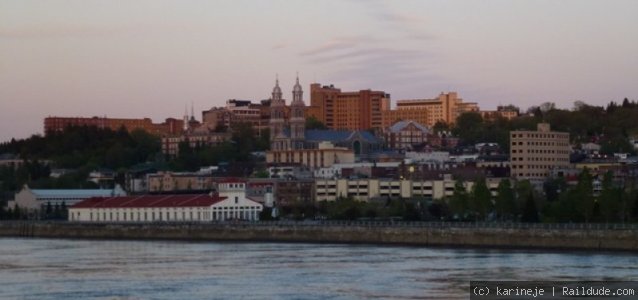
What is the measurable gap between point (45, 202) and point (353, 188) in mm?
22074

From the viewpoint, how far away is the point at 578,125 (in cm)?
17275

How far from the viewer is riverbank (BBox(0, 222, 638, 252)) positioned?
71125mm

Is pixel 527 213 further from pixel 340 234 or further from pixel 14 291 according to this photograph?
pixel 14 291

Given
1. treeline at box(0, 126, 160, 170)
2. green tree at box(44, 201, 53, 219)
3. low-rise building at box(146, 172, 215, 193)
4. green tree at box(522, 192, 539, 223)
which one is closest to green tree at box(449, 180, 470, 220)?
green tree at box(522, 192, 539, 223)

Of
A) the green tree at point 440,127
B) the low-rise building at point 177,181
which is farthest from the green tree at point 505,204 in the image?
the green tree at point 440,127

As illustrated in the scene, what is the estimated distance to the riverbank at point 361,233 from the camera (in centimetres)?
7112

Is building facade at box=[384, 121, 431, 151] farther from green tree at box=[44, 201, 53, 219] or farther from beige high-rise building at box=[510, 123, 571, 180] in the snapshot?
green tree at box=[44, 201, 53, 219]

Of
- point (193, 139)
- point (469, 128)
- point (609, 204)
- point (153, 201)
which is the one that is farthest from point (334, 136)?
point (609, 204)

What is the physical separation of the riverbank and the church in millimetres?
Answer: 48441

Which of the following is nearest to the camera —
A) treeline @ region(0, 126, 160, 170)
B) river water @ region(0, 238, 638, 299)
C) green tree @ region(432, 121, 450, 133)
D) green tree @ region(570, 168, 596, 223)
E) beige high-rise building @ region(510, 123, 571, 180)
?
river water @ region(0, 238, 638, 299)

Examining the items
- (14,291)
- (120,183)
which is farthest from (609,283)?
(120,183)

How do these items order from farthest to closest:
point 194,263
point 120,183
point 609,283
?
point 120,183
point 194,263
point 609,283

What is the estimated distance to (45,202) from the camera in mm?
125938

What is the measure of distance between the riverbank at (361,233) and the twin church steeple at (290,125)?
54088 millimetres
